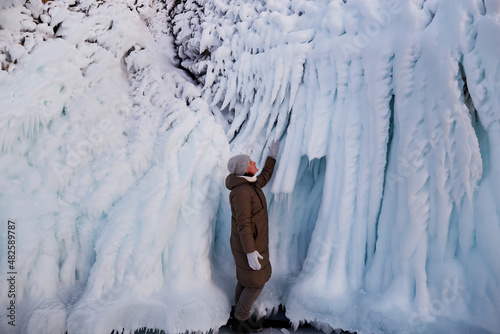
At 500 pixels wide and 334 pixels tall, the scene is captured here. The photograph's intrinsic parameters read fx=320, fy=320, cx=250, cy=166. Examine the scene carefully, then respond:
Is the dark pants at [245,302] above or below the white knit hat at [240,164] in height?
below

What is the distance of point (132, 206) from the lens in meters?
2.37

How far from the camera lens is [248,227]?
2037 mm

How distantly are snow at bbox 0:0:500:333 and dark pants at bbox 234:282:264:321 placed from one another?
Result: 0.37 feet

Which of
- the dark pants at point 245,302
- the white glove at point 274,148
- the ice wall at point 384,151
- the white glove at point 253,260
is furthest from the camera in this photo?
the white glove at point 274,148

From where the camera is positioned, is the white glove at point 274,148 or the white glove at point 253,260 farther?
the white glove at point 274,148

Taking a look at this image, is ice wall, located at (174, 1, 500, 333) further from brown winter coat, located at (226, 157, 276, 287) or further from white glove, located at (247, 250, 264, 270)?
white glove, located at (247, 250, 264, 270)

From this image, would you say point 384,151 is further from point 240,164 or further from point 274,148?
point 240,164

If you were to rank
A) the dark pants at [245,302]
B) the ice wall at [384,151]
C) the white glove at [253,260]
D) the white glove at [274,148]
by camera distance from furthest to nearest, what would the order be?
the white glove at [274,148] → the dark pants at [245,302] → the white glove at [253,260] → the ice wall at [384,151]

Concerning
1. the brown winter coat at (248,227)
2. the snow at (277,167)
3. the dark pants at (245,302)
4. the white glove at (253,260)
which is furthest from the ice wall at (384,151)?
the white glove at (253,260)

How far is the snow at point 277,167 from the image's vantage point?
1.84 meters

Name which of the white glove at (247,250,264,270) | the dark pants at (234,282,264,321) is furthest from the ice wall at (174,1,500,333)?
the white glove at (247,250,264,270)

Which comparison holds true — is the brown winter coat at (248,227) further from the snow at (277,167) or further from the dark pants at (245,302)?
the snow at (277,167)

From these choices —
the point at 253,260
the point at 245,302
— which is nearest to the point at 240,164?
the point at 253,260

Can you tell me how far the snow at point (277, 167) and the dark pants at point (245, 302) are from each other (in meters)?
0.11
